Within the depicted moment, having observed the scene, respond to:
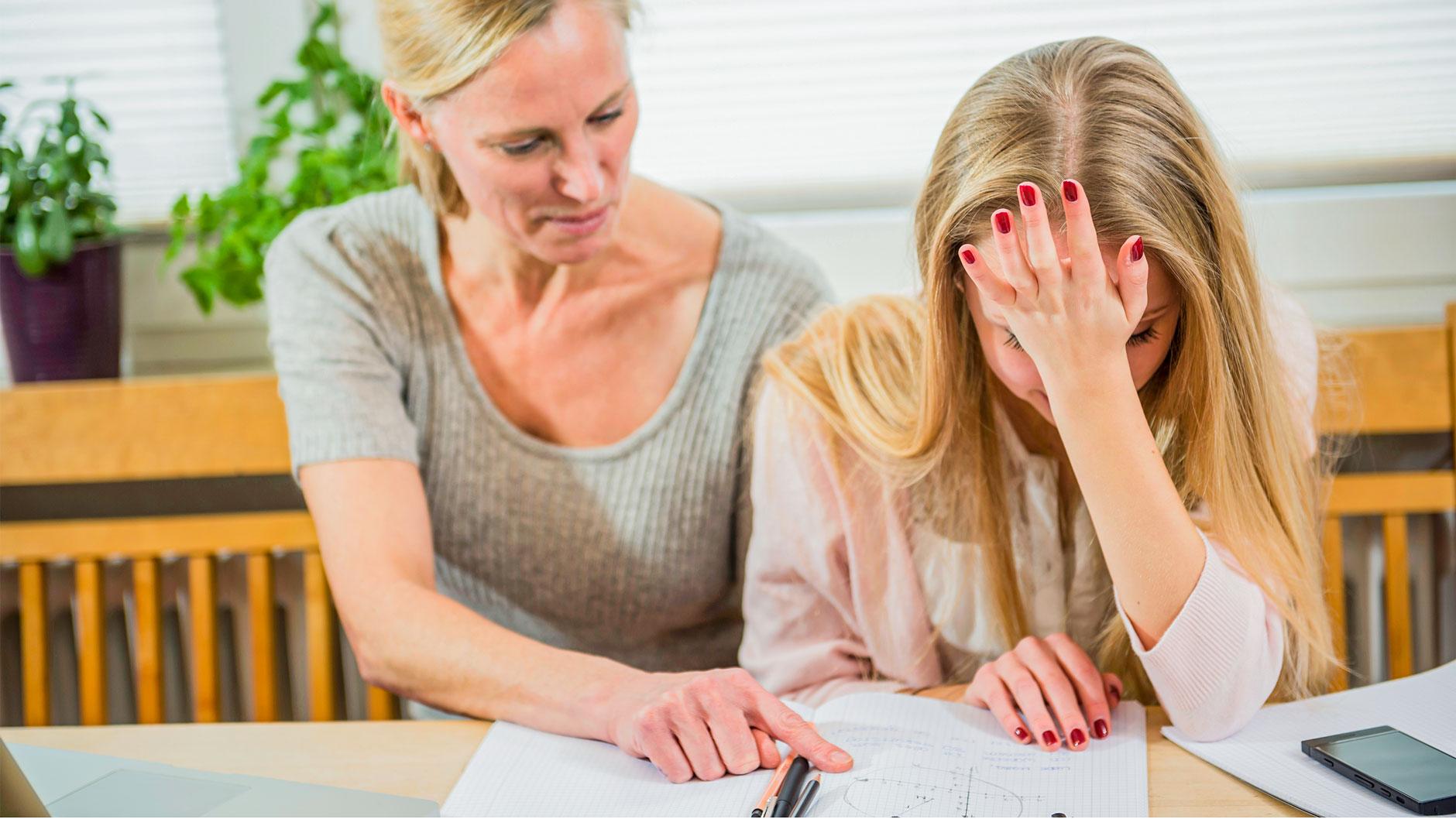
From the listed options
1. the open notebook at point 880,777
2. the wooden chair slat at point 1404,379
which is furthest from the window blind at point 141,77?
the wooden chair slat at point 1404,379

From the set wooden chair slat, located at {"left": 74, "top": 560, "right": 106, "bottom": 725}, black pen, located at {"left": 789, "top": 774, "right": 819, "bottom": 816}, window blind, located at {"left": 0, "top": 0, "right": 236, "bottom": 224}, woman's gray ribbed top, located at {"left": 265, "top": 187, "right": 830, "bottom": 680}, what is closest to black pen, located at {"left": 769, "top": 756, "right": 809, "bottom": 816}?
black pen, located at {"left": 789, "top": 774, "right": 819, "bottom": 816}

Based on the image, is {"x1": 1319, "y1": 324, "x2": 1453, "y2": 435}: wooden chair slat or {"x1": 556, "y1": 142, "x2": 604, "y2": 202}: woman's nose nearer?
{"x1": 556, "y1": 142, "x2": 604, "y2": 202}: woman's nose

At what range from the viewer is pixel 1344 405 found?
124 cm

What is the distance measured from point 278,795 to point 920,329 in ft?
1.83

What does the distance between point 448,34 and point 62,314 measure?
0.75 meters

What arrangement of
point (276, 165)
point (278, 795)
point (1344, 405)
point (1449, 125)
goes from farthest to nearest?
point (276, 165), point (1449, 125), point (1344, 405), point (278, 795)

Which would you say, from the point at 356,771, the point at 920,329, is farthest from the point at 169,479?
the point at 920,329

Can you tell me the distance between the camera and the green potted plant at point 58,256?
146 cm

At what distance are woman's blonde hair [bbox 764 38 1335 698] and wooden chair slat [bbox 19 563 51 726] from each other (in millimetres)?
1019

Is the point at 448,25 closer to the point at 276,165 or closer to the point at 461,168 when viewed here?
the point at 461,168

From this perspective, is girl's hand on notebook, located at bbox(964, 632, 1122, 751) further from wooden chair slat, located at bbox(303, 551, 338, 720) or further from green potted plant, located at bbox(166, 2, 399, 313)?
green potted plant, located at bbox(166, 2, 399, 313)

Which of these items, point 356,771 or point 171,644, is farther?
point 171,644

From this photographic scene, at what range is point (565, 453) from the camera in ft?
4.06

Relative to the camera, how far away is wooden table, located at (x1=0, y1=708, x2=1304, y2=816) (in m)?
0.73
